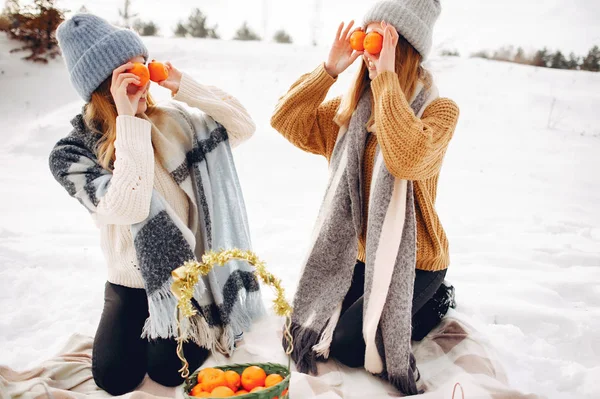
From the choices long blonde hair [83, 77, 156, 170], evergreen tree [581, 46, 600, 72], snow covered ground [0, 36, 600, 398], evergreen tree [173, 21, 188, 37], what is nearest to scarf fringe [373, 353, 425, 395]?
snow covered ground [0, 36, 600, 398]

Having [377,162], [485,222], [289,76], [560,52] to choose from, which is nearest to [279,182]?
[485,222]

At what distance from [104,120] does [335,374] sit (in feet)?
4.52

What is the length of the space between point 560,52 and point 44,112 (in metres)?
9.48

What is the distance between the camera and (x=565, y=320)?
7.38ft

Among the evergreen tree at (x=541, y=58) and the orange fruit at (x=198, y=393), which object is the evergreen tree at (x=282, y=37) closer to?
the evergreen tree at (x=541, y=58)

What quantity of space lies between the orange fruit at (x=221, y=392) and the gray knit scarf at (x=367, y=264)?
604mm

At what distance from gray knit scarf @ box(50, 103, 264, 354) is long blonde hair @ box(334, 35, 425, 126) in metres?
0.54

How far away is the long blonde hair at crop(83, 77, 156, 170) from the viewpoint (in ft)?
5.83

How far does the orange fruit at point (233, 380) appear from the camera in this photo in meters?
1.40

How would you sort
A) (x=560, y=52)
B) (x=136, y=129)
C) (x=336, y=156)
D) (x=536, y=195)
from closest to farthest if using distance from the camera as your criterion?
(x=136, y=129)
(x=336, y=156)
(x=536, y=195)
(x=560, y=52)

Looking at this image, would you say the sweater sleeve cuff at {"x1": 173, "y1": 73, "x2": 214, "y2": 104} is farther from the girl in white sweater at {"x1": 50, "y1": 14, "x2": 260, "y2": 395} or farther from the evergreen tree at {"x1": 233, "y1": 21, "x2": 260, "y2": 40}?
the evergreen tree at {"x1": 233, "y1": 21, "x2": 260, "y2": 40}

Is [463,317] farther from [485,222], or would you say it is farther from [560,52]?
[560,52]

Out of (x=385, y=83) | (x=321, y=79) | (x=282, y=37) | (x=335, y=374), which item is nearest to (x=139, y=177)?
(x=321, y=79)

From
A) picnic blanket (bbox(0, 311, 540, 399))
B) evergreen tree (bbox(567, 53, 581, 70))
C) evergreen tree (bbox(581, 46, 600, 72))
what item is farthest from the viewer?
evergreen tree (bbox(567, 53, 581, 70))
